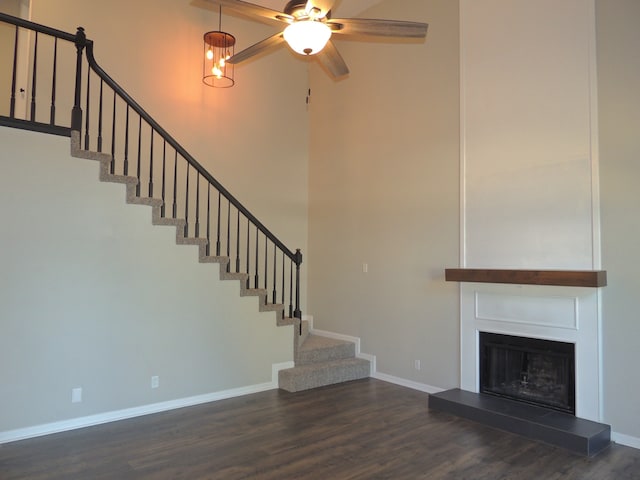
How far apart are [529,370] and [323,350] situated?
2.51m

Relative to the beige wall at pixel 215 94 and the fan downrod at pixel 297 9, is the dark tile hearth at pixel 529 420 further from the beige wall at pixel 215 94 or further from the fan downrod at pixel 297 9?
the fan downrod at pixel 297 9

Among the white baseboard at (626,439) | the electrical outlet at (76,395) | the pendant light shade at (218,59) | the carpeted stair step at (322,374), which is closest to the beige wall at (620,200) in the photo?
the white baseboard at (626,439)

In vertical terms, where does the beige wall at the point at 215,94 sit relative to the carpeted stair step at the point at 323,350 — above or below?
above

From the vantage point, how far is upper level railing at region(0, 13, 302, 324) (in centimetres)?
470

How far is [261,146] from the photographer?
6.92 meters

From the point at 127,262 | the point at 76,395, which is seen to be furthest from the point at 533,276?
the point at 76,395

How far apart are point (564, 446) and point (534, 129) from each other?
2.90m

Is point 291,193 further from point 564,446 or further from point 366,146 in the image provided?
point 564,446

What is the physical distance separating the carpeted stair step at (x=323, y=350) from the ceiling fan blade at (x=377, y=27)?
3822 mm

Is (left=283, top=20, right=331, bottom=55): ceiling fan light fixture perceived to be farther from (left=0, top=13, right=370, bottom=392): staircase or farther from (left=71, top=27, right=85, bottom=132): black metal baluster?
(left=71, top=27, right=85, bottom=132): black metal baluster

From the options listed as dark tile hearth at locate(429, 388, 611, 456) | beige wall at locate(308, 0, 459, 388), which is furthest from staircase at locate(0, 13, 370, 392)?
dark tile hearth at locate(429, 388, 611, 456)

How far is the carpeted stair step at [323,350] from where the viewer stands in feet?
19.0

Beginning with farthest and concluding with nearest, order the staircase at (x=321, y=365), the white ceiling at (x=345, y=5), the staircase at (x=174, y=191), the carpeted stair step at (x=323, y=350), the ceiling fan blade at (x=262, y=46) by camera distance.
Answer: the white ceiling at (x=345, y=5) → the carpeted stair step at (x=323, y=350) → the staircase at (x=321, y=365) → the staircase at (x=174, y=191) → the ceiling fan blade at (x=262, y=46)

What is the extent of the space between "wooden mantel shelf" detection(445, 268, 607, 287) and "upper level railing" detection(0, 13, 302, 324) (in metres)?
2.05
